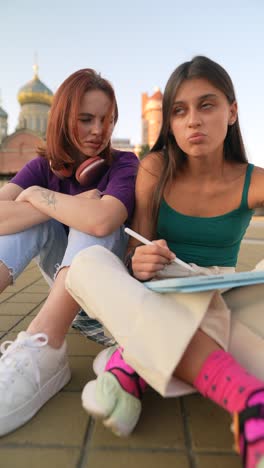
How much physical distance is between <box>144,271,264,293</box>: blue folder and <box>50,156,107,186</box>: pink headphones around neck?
829 mm

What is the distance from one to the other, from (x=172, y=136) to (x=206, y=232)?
1.35 feet

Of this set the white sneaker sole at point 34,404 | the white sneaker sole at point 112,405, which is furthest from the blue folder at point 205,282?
the white sneaker sole at point 34,404

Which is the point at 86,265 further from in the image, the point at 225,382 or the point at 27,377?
the point at 225,382

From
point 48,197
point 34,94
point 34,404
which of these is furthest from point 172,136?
point 34,94

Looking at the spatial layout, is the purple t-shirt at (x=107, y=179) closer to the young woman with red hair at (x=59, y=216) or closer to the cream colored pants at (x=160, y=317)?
the young woman with red hair at (x=59, y=216)

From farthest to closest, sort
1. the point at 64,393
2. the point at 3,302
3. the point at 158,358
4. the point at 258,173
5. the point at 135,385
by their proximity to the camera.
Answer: the point at 3,302
the point at 258,173
the point at 64,393
the point at 135,385
the point at 158,358

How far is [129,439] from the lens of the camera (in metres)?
1.09

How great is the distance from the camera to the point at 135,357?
3.23ft

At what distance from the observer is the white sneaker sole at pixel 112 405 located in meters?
1.04

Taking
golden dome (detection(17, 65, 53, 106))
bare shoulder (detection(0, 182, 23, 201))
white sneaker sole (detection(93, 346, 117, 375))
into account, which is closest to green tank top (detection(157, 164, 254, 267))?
white sneaker sole (detection(93, 346, 117, 375))

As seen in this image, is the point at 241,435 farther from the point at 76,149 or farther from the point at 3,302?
the point at 3,302

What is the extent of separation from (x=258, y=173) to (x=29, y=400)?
109 cm

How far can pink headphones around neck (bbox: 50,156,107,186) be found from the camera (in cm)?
174

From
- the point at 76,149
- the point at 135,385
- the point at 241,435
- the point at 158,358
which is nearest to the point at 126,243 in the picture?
the point at 76,149
